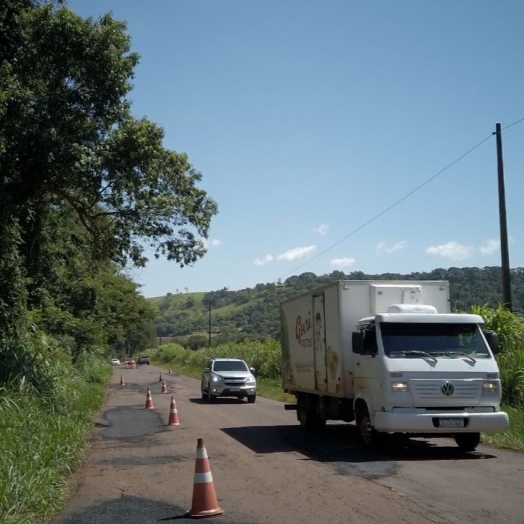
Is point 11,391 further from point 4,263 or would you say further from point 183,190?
point 183,190

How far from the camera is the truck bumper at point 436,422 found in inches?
474

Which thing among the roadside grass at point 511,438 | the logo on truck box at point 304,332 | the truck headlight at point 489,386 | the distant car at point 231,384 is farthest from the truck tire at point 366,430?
the distant car at point 231,384

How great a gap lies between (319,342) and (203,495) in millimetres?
7836


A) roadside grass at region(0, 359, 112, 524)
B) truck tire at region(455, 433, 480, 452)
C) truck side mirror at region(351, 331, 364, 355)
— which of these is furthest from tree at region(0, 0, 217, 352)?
truck tire at region(455, 433, 480, 452)

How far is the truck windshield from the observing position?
12.8 metres

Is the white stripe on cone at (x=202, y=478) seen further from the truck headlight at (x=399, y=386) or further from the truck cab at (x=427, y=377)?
the truck headlight at (x=399, y=386)

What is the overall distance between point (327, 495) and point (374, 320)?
4575 mm

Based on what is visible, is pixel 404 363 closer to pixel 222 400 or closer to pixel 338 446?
pixel 338 446

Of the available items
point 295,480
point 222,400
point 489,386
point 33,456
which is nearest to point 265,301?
point 222,400

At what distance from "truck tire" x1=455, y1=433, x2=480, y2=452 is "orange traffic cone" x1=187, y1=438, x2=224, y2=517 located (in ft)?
20.1

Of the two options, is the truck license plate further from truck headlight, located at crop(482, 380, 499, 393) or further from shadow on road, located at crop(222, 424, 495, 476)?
truck headlight, located at crop(482, 380, 499, 393)

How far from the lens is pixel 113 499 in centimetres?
923

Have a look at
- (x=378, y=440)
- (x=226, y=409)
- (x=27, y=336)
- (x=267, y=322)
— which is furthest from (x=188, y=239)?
(x=267, y=322)

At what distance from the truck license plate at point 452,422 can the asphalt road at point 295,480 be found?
58 cm
